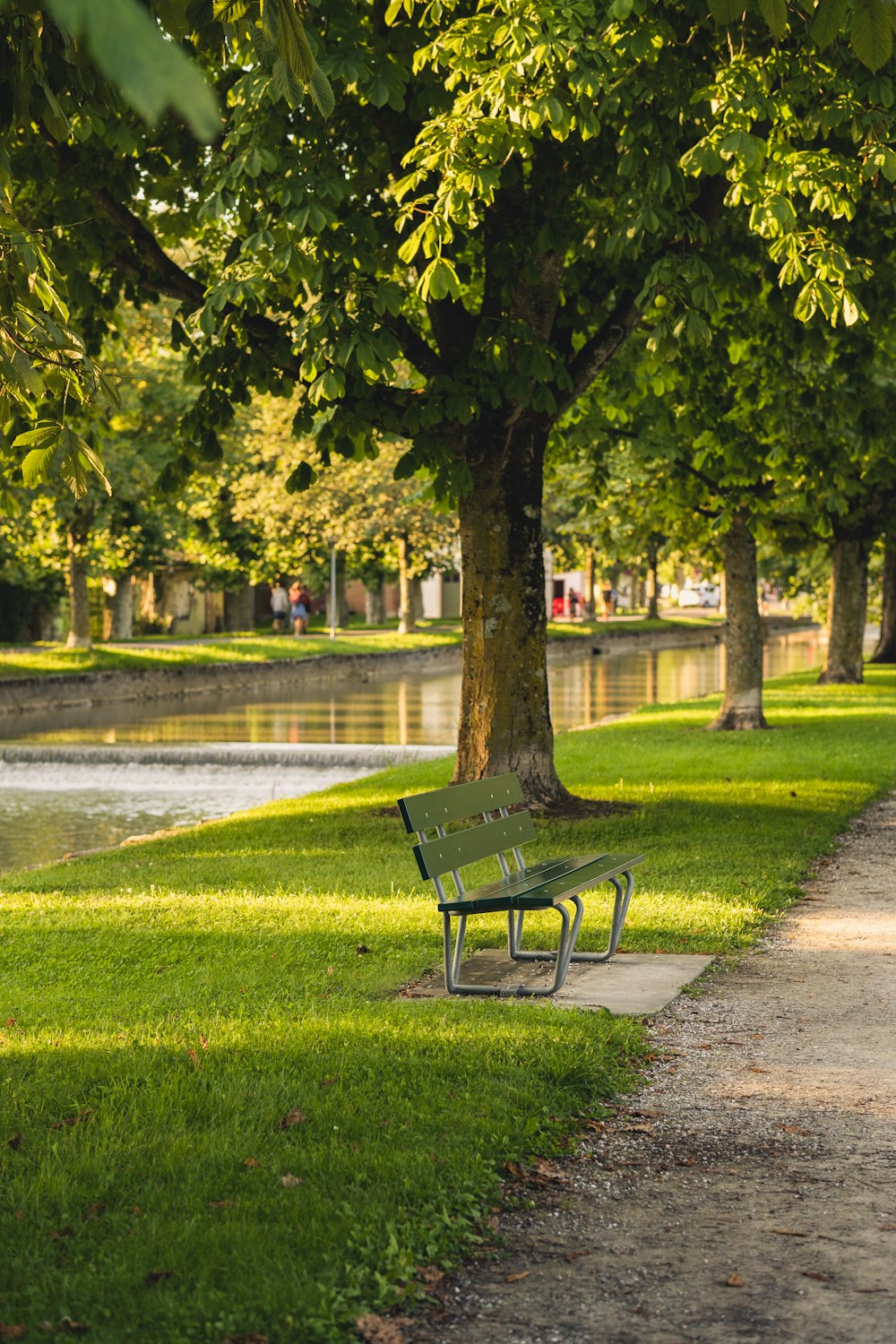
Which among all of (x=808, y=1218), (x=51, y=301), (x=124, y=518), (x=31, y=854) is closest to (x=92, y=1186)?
(x=808, y=1218)

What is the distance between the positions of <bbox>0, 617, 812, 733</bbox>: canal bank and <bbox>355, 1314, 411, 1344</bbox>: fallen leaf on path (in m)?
28.1

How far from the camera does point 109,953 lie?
8.50 m

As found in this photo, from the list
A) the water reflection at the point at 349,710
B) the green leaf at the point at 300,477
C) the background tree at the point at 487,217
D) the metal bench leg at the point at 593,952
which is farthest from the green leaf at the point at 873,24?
the water reflection at the point at 349,710

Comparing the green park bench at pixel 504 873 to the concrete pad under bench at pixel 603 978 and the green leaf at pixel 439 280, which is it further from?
the green leaf at pixel 439 280

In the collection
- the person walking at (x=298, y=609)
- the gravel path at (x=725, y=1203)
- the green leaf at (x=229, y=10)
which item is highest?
the green leaf at (x=229, y=10)

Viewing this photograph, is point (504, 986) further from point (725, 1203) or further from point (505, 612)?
point (505, 612)

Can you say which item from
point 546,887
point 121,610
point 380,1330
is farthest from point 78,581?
point 380,1330

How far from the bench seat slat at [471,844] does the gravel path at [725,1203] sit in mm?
1147

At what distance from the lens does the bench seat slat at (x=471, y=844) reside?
713 cm

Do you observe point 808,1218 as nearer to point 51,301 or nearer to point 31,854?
point 51,301

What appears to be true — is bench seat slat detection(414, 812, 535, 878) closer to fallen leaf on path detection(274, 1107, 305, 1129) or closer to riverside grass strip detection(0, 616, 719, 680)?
fallen leaf on path detection(274, 1107, 305, 1129)

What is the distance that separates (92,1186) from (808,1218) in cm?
207

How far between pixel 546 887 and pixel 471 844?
61 cm

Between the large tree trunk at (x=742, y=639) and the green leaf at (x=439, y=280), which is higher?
the green leaf at (x=439, y=280)
